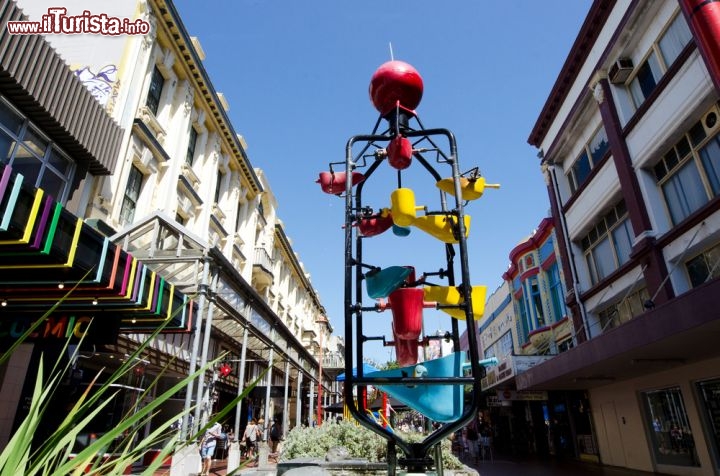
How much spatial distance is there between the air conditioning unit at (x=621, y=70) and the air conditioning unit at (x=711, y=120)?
3.72m

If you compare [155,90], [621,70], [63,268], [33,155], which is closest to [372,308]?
[63,268]

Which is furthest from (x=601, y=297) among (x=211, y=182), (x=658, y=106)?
(x=211, y=182)

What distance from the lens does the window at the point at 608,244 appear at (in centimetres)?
1479

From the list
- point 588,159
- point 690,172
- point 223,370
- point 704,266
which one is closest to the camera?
point 704,266

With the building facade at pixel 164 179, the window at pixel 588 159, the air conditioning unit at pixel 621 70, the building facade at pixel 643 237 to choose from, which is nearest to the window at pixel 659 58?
the building facade at pixel 643 237

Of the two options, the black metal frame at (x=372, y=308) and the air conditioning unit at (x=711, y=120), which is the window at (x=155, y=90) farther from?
the air conditioning unit at (x=711, y=120)

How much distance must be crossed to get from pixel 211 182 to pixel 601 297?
1578 cm

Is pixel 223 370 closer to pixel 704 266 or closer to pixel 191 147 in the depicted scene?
pixel 191 147

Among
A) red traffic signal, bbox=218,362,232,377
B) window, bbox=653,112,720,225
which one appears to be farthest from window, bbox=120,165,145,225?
window, bbox=653,112,720,225

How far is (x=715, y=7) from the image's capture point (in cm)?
162

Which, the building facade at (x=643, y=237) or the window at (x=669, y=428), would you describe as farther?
the window at (x=669, y=428)

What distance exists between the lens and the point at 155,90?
14.0 m

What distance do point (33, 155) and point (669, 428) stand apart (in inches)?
701

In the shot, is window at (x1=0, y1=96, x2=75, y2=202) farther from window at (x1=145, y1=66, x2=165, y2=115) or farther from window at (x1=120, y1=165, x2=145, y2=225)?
window at (x1=145, y1=66, x2=165, y2=115)
